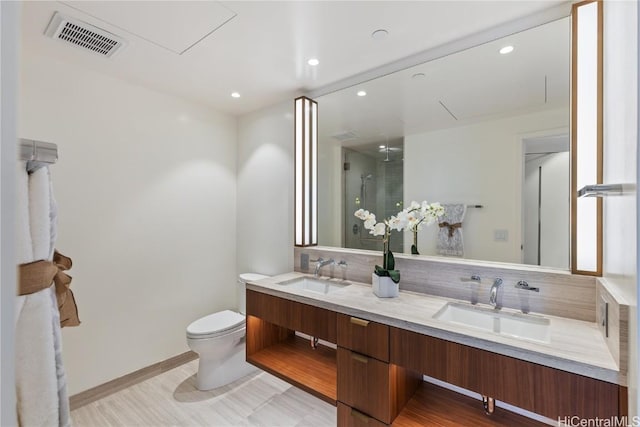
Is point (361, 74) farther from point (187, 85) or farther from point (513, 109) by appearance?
point (187, 85)

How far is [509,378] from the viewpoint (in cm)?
105

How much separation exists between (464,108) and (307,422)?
2.32m

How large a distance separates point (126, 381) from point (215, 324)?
80 cm

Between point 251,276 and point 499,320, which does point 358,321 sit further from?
point 251,276

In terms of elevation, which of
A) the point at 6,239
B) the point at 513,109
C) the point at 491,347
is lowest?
the point at 491,347

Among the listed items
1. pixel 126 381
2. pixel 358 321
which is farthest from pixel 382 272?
pixel 126 381

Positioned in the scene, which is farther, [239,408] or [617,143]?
[239,408]

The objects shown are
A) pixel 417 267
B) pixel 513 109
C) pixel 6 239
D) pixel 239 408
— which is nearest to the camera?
pixel 6 239

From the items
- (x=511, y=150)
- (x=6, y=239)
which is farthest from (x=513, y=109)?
(x=6, y=239)

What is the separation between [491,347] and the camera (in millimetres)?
1083

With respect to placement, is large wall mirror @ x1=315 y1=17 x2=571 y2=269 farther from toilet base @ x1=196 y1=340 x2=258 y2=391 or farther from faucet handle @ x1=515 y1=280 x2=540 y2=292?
toilet base @ x1=196 y1=340 x2=258 y2=391

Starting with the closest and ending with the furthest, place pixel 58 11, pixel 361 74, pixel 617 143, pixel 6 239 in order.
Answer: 1. pixel 6 239
2. pixel 617 143
3. pixel 58 11
4. pixel 361 74

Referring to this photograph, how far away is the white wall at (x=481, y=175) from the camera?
1596mm

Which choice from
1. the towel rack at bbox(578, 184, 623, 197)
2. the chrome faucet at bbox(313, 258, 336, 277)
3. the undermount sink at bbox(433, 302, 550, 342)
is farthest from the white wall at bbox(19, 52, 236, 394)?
the towel rack at bbox(578, 184, 623, 197)
